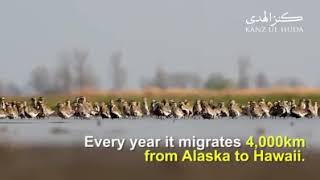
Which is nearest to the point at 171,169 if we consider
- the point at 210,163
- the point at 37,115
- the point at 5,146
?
the point at 210,163

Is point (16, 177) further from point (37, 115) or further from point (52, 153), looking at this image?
point (37, 115)

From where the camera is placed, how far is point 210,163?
56.5 ft

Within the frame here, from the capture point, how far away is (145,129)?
20516 millimetres

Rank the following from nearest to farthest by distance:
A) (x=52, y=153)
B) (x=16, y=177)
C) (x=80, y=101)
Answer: (x=16, y=177) → (x=52, y=153) → (x=80, y=101)

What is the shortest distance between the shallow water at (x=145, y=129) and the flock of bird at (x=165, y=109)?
1.31ft

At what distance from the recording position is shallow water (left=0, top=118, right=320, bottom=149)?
1959cm

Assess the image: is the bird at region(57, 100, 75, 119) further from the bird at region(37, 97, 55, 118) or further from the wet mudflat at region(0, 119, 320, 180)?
the wet mudflat at region(0, 119, 320, 180)

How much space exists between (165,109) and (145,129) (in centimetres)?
433

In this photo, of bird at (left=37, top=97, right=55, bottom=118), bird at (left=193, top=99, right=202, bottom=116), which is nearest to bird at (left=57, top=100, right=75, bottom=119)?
bird at (left=37, top=97, right=55, bottom=118)

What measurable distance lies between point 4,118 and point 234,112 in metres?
5.83

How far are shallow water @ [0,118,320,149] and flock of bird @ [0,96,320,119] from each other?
40cm

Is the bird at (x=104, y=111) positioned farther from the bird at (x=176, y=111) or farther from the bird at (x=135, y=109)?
the bird at (x=176, y=111)

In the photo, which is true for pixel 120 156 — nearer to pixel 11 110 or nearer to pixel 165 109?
pixel 165 109

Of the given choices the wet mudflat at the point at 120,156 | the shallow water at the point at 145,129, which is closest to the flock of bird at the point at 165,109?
the shallow water at the point at 145,129
